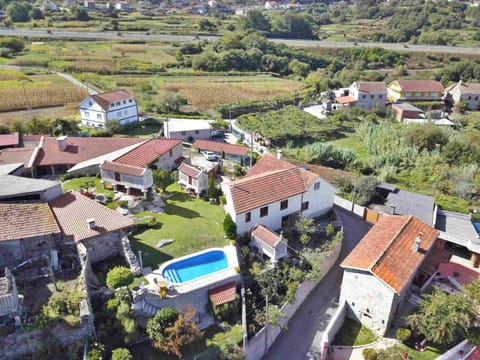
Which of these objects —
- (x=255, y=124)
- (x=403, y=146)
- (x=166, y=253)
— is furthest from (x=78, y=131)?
(x=403, y=146)

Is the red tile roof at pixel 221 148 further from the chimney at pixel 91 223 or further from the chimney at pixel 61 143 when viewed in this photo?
the chimney at pixel 91 223

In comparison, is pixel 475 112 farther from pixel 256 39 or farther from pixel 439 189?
pixel 256 39

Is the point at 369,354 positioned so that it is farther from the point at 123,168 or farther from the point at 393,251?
the point at 123,168

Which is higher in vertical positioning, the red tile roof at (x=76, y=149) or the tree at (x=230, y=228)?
the red tile roof at (x=76, y=149)

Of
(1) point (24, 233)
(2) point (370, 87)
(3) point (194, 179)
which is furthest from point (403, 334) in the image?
(2) point (370, 87)

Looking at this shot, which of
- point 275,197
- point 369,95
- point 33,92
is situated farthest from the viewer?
point 369,95

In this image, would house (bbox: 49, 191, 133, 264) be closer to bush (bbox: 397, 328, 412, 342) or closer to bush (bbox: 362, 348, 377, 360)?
bush (bbox: 362, 348, 377, 360)

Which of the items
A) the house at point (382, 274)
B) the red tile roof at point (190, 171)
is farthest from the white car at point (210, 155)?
the house at point (382, 274)
